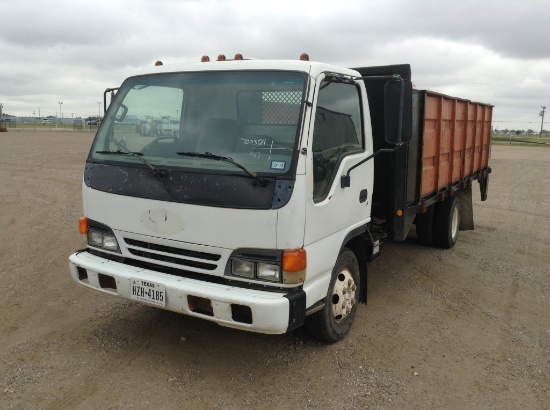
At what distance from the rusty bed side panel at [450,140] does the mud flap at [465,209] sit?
34cm

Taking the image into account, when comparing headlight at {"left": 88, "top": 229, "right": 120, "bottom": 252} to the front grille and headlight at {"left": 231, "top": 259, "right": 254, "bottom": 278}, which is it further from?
headlight at {"left": 231, "top": 259, "right": 254, "bottom": 278}

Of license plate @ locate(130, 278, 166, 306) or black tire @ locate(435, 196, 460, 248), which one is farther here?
black tire @ locate(435, 196, 460, 248)

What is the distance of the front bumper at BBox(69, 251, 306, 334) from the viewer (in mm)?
3264

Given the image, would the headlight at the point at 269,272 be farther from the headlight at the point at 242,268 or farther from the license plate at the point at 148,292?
the license plate at the point at 148,292

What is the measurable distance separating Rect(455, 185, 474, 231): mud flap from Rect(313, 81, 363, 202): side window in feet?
13.9

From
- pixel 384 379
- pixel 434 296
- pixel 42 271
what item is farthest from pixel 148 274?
pixel 434 296

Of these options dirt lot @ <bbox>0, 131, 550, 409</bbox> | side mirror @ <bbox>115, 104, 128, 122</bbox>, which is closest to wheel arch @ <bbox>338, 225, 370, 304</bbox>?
dirt lot @ <bbox>0, 131, 550, 409</bbox>

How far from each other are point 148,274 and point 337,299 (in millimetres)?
1553

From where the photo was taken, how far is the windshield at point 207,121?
352cm

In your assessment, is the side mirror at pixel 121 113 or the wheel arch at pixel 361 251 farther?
the wheel arch at pixel 361 251

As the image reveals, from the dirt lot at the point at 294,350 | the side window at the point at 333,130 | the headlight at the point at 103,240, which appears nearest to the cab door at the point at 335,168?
the side window at the point at 333,130

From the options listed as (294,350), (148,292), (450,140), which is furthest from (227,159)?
(450,140)

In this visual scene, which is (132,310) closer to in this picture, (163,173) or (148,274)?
(148,274)

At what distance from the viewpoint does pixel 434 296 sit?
5.60m
